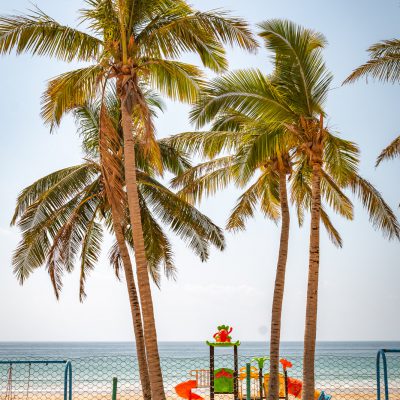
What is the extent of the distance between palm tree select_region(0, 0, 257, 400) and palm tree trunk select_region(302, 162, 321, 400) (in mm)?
3130

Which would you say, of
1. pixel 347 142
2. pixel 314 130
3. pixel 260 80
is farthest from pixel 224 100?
pixel 347 142

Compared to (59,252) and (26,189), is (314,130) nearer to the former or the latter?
(59,252)

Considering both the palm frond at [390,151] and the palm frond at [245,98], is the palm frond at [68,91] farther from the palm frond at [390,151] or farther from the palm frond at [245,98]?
the palm frond at [390,151]

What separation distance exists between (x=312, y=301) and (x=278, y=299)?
226 cm

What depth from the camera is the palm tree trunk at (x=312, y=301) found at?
1104cm

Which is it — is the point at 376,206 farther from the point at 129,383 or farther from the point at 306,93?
the point at 129,383

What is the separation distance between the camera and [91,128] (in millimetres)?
16016

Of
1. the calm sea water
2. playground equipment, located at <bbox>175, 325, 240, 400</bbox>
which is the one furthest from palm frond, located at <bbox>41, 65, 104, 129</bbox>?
the calm sea water

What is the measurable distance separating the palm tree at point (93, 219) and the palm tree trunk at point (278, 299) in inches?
73.6

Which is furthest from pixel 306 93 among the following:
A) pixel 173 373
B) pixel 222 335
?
pixel 173 373

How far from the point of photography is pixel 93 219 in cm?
1522

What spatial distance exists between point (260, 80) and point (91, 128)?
5.45m

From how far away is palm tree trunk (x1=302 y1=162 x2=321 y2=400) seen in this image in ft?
36.2

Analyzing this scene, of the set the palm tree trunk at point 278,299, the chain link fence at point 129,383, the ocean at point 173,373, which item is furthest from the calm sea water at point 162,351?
the palm tree trunk at point 278,299
